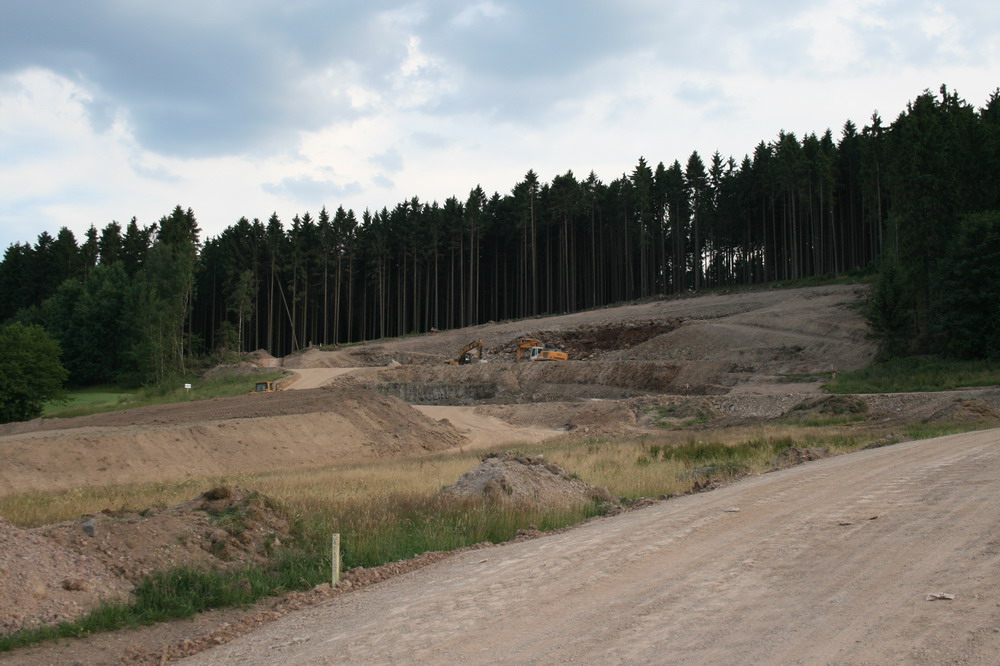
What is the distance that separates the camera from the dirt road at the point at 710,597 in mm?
5523

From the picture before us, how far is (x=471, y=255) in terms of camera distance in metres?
92.7

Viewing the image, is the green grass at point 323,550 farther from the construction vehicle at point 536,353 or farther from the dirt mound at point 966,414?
the construction vehicle at point 536,353

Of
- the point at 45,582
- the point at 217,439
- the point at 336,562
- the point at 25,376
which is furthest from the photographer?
the point at 25,376

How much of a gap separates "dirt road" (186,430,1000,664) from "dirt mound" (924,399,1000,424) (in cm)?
1772

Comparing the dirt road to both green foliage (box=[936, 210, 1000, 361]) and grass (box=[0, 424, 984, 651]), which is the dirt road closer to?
grass (box=[0, 424, 984, 651])

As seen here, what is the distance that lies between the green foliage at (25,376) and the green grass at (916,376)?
46.9 m

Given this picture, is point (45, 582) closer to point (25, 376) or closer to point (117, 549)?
point (117, 549)

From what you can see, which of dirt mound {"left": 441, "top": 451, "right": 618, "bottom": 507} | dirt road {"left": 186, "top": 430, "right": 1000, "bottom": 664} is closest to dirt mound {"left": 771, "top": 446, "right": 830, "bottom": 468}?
dirt mound {"left": 441, "top": 451, "right": 618, "bottom": 507}

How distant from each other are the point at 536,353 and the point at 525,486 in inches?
1745

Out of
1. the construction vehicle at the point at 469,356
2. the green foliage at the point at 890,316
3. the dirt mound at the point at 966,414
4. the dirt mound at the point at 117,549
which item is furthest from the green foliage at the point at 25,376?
the green foliage at the point at 890,316

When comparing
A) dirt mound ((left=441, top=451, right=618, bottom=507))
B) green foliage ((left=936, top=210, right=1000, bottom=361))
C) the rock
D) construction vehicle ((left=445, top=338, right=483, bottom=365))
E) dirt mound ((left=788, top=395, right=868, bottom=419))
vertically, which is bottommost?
dirt mound ((left=788, top=395, right=868, bottom=419))

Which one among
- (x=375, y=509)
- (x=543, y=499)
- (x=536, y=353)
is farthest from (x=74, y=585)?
(x=536, y=353)

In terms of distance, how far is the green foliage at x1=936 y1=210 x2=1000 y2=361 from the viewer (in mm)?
39812

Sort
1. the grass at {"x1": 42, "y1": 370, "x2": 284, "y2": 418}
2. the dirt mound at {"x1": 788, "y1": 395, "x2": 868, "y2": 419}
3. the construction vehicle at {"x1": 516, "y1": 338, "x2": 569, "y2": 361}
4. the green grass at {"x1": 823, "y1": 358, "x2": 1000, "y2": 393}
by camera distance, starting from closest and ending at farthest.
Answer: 1. the dirt mound at {"x1": 788, "y1": 395, "x2": 868, "y2": 419}
2. the green grass at {"x1": 823, "y1": 358, "x2": 1000, "y2": 393}
3. the grass at {"x1": 42, "y1": 370, "x2": 284, "y2": 418}
4. the construction vehicle at {"x1": 516, "y1": 338, "x2": 569, "y2": 361}
